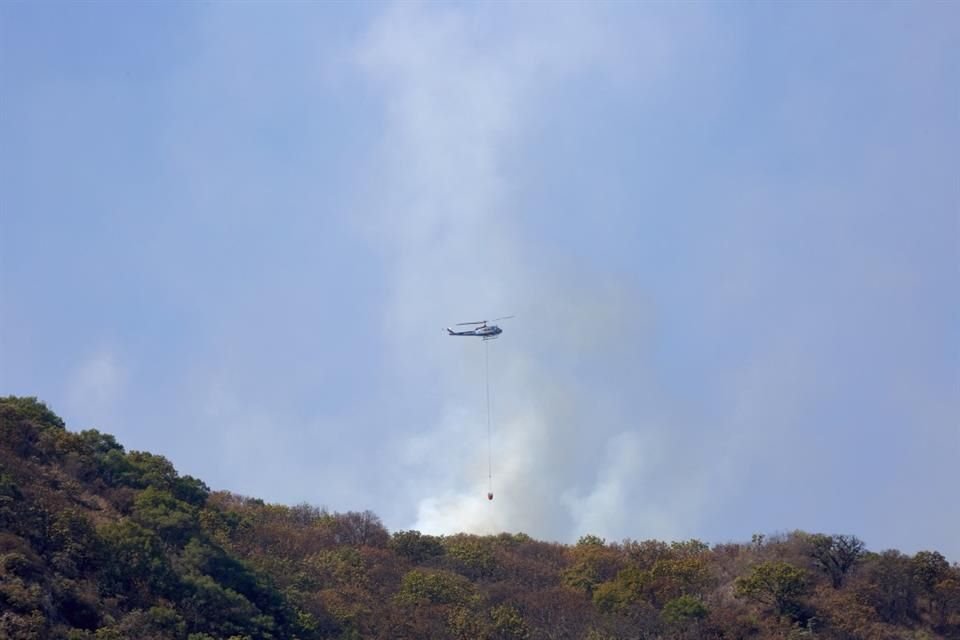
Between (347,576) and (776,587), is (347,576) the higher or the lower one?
the higher one

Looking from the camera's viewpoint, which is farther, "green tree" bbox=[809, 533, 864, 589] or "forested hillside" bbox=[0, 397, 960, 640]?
"green tree" bbox=[809, 533, 864, 589]

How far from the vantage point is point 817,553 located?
83.1 meters

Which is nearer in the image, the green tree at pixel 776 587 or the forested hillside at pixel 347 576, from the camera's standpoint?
the forested hillside at pixel 347 576

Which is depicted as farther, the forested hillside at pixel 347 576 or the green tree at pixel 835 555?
the green tree at pixel 835 555

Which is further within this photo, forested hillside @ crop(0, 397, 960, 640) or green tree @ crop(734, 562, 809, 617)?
green tree @ crop(734, 562, 809, 617)

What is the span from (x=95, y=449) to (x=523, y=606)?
2738 centimetres

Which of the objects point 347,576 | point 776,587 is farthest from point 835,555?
point 347,576

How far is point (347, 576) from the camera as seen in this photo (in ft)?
259

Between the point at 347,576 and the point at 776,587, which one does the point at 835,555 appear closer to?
the point at 776,587

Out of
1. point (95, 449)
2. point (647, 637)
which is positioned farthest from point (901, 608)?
point (95, 449)

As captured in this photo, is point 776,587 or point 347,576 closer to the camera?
point 776,587

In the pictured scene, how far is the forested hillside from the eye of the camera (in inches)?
2224

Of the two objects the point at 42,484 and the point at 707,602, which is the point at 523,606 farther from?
the point at 42,484

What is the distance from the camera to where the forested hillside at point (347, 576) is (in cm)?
5650
